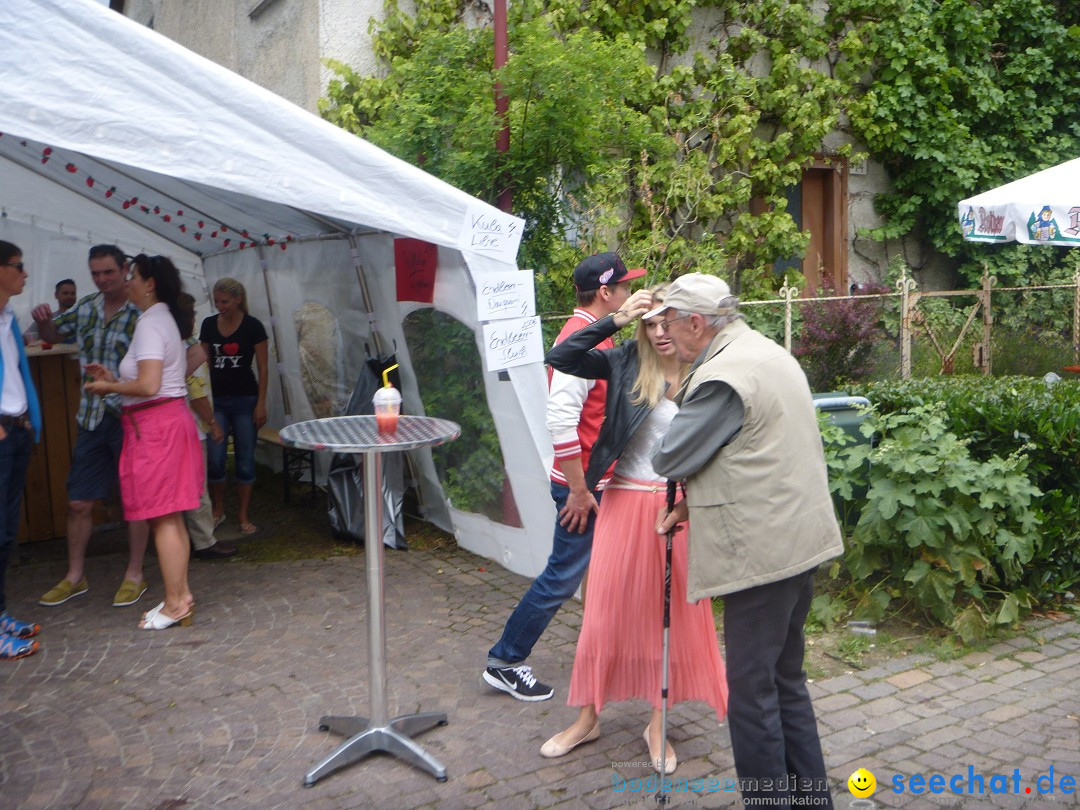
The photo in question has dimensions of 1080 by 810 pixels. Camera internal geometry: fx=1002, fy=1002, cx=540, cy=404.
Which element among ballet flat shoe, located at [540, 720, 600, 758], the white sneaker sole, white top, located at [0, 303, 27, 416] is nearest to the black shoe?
white top, located at [0, 303, 27, 416]

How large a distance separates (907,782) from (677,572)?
111cm

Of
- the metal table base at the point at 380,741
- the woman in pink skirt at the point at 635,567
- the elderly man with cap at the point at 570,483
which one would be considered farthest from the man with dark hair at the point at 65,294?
the woman in pink skirt at the point at 635,567

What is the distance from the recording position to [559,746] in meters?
3.77

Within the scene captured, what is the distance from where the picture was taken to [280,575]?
6.14m

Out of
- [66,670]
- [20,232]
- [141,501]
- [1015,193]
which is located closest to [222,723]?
[66,670]

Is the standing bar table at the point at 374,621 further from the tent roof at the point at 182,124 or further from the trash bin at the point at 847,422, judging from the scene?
the trash bin at the point at 847,422

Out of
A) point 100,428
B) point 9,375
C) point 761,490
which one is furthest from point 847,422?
point 9,375

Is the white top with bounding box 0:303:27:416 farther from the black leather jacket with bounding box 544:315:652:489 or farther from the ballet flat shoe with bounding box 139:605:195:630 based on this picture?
the black leather jacket with bounding box 544:315:652:489

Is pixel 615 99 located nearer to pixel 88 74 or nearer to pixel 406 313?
pixel 406 313

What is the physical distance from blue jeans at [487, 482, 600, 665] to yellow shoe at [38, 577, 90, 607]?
2.89 m

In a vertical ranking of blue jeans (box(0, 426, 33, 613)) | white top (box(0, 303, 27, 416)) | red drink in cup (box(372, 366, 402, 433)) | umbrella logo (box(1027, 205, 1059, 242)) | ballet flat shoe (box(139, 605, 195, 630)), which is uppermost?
umbrella logo (box(1027, 205, 1059, 242))

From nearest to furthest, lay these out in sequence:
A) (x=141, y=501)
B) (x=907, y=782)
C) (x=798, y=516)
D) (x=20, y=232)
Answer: (x=798, y=516), (x=907, y=782), (x=141, y=501), (x=20, y=232)

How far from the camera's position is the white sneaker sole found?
4254 mm

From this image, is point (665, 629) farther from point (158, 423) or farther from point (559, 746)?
point (158, 423)
